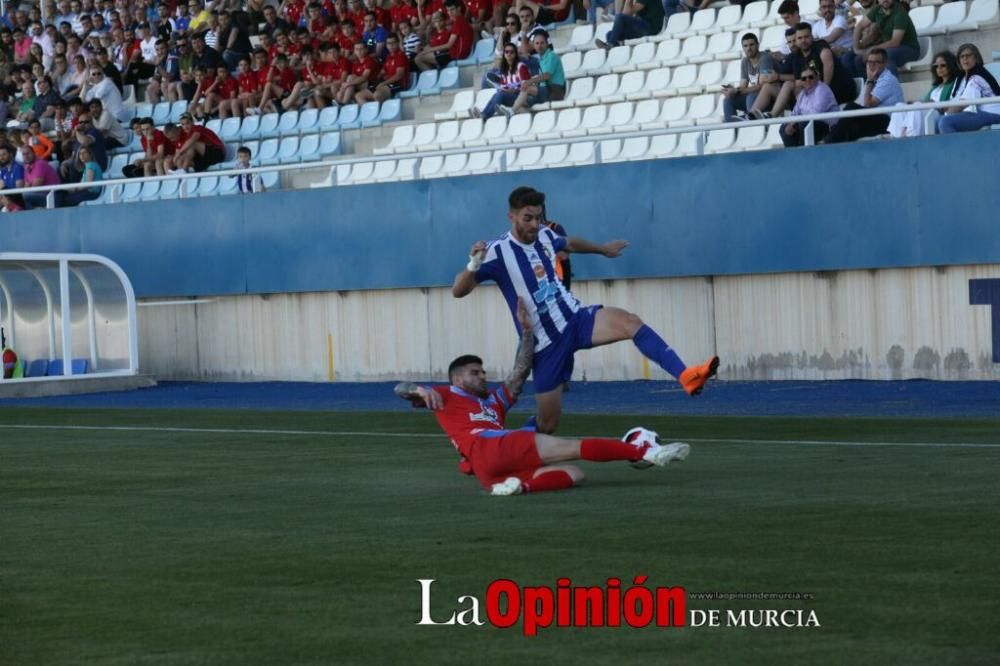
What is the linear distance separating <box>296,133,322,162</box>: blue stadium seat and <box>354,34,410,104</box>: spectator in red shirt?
92cm

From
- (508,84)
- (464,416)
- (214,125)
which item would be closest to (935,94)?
(508,84)

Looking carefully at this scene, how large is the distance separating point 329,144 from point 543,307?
16270 millimetres

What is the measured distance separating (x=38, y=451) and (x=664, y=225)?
8858mm

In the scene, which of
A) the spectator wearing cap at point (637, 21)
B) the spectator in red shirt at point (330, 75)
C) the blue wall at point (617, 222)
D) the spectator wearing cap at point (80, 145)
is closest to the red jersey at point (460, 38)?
the spectator in red shirt at point (330, 75)

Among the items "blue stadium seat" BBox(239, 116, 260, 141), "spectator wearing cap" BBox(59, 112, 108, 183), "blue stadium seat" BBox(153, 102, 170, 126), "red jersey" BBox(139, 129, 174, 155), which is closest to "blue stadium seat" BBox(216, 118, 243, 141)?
"blue stadium seat" BBox(239, 116, 260, 141)

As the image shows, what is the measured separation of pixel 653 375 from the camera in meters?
22.3

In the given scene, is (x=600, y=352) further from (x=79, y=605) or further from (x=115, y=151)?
(x=79, y=605)

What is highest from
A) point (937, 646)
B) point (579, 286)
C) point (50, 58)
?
point (50, 58)

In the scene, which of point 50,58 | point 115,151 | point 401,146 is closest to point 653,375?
point 401,146

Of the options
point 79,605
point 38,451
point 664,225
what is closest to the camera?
point 79,605

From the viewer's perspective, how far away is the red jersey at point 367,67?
28.5 m

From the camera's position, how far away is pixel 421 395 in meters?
10.2

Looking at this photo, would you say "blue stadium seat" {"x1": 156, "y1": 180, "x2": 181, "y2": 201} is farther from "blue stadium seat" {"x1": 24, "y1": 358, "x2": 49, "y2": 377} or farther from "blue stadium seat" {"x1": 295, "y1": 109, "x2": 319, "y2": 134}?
"blue stadium seat" {"x1": 24, "y1": 358, "x2": 49, "y2": 377}

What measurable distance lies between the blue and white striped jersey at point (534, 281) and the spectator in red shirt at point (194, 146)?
17331mm
